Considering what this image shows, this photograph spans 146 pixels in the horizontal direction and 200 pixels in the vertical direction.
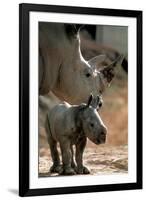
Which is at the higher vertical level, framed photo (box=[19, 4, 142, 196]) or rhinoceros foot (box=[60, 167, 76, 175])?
framed photo (box=[19, 4, 142, 196])

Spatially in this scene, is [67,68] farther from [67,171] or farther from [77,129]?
[67,171]

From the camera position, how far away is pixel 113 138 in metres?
2.76

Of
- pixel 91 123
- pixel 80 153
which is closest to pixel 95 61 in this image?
pixel 91 123

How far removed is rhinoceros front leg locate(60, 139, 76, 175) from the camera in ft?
8.68

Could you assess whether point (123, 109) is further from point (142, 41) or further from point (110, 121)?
point (142, 41)

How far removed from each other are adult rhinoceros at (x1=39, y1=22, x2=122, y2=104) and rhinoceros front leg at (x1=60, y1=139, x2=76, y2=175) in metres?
0.17

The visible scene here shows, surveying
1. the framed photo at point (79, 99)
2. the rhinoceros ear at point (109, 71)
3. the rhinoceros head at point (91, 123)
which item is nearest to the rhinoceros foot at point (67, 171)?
the framed photo at point (79, 99)

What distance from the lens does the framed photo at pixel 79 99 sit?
2.57m

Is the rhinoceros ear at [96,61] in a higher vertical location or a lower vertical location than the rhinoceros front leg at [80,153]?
higher

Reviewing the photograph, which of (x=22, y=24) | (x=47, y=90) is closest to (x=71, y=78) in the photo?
(x=47, y=90)

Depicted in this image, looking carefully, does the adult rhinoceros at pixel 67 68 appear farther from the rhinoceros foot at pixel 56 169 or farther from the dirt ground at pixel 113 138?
the rhinoceros foot at pixel 56 169

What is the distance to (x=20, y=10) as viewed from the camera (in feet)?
8.34

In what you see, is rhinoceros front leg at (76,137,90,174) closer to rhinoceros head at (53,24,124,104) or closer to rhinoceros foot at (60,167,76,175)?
rhinoceros foot at (60,167,76,175)

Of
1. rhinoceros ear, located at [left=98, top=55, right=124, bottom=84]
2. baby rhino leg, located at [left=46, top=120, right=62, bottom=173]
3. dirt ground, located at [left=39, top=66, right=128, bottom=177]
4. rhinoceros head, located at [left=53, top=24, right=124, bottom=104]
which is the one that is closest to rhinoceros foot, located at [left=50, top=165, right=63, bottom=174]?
baby rhino leg, located at [left=46, top=120, right=62, bottom=173]
